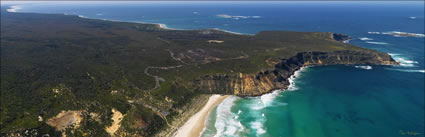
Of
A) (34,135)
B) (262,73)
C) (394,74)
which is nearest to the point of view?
(34,135)

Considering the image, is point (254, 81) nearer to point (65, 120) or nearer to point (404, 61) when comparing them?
point (65, 120)

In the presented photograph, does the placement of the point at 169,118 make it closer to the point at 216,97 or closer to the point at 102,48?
the point at 216,97

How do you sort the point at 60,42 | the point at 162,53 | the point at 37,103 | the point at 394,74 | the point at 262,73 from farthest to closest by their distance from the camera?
1. the point at 60,42
2. the point at 162,53
3. the point at 394,74
4. the point at 262,73
5. the point at 37,103

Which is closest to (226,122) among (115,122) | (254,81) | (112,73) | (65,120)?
(254,81)

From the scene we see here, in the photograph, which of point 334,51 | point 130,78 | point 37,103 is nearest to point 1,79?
point 37,103

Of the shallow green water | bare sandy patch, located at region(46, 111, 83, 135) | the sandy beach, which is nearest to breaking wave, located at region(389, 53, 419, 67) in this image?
the shallow green water

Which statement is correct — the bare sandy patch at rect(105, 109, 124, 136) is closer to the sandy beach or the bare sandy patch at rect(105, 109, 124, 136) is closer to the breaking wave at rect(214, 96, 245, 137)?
the sandy beach
